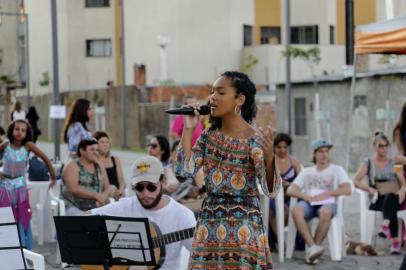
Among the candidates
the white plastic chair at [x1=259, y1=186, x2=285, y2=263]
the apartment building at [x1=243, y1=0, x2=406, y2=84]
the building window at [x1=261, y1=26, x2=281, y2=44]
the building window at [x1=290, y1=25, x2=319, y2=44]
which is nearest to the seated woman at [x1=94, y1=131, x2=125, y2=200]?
the white plastic chair at [x1=259, y1=186, x2=285, y2=263]

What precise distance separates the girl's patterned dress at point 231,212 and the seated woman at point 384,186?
18.8 feet

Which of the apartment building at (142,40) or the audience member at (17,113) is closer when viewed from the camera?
the audience member at (17,113)

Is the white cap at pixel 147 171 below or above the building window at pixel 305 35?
below

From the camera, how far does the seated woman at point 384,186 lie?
428 inches

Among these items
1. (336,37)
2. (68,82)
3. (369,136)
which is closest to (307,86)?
(369,136)

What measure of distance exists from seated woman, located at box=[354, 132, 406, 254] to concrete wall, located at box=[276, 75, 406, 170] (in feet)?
37.2

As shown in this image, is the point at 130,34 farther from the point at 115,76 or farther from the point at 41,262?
the point at 41,262

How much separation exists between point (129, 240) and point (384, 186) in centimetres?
566

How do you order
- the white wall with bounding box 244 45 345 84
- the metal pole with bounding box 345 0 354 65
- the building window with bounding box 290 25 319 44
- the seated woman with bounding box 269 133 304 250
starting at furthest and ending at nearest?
1. the building window with bounding box 290 25 319 44
2. the white wall with bounding box 244 45 345 84
3. the metal pole with bounding box 345 0 354 65
4. the seated woman with bounding box 269 133 304 250

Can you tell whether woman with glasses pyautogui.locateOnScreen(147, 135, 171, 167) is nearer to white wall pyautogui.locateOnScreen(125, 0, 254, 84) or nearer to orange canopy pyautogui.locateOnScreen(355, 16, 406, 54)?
orange canopy pyautogui.locateOnScreen(355, 16, 406, 54)

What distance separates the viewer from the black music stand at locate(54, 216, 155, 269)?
5965 mm

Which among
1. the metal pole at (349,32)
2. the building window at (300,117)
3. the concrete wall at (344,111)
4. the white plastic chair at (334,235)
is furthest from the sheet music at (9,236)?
the building window at (300,117)

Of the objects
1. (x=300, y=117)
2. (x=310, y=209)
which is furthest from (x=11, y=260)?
(x=300, y=117)

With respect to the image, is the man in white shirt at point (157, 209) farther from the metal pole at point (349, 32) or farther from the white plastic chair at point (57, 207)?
the metal pole at point (349, 32)
